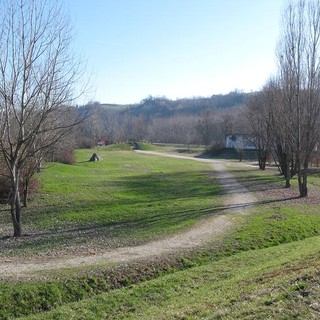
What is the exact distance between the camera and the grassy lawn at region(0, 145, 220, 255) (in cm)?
1438

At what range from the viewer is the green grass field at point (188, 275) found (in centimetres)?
710

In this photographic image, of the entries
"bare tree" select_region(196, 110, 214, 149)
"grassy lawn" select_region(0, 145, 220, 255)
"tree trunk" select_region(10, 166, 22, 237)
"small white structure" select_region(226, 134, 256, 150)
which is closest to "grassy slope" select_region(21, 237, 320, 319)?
"grassy lawn" select_region(0, 145, 220, 255)

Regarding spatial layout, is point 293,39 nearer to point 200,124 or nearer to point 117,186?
point 117,186

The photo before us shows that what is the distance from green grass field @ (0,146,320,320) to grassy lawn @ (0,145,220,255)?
7 cm

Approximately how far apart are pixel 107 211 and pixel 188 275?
929 cm

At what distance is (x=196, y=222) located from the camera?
55.4 feet

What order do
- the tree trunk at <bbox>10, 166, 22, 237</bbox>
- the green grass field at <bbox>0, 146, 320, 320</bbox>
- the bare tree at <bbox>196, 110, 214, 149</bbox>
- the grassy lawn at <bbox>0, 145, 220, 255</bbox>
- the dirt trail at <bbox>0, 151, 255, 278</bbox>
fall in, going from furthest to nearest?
1. the bare tree at <bbox>196, 110, 214, 149</bbox>
2. the grassy lawn at <bbox>0, 145, 220, 255</bbox>
3. the tree trunk at <bbox>10, 166, 22, 237</bbox>
4. the dirt trail at <bbox>0, 151, 255, 278</bbox>
5. the green grass field at <bbox>0, 146, 320, 320</bbox>

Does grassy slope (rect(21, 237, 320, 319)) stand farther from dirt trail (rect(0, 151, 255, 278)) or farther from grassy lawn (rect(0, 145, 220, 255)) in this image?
grassy lawn (rect(0, 145, 220, 255))

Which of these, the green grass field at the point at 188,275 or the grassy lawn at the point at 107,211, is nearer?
the green grass field at the point at 188,275

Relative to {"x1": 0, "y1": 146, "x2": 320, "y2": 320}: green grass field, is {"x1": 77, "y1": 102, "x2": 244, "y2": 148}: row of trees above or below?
above

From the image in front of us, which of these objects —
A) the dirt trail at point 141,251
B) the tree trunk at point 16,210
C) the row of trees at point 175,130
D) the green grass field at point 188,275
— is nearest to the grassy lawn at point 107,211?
the green grass field at point 188,275

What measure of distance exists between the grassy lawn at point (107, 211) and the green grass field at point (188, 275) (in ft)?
0.24

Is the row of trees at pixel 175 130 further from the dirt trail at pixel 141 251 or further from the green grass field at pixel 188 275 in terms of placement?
the dirt trail at pixel 141 251

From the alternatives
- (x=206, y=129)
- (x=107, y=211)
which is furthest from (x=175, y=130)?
(x=107, y=211)
